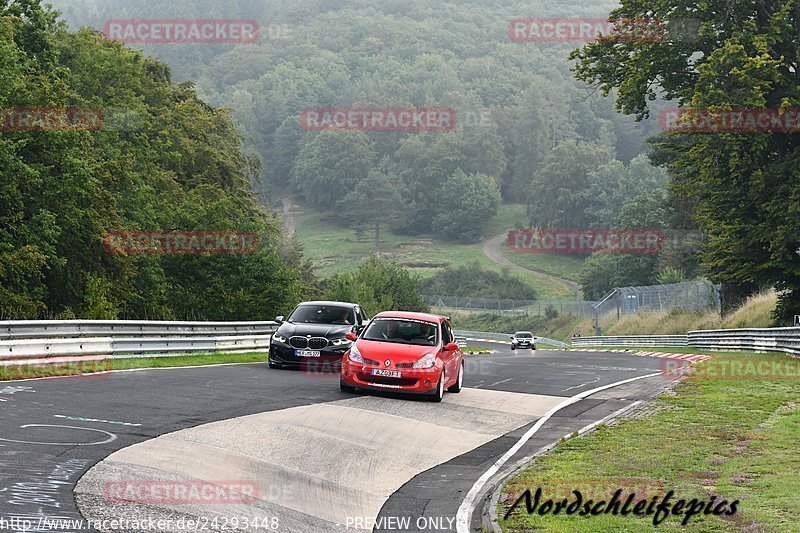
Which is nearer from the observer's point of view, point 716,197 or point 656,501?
point 656,501

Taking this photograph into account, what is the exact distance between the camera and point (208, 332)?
2844cm

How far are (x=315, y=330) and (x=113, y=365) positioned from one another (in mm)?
4431

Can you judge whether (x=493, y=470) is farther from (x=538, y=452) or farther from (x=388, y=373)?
(x=388, y=373)

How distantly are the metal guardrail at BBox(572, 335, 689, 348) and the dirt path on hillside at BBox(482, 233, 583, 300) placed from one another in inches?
2508

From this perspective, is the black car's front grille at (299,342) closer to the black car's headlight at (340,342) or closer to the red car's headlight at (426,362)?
the black car's headlight at (340,342)

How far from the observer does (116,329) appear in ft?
76.2

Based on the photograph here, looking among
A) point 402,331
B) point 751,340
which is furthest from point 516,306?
point 402,331

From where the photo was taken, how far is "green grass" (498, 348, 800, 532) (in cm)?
855

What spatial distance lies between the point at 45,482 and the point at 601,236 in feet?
535

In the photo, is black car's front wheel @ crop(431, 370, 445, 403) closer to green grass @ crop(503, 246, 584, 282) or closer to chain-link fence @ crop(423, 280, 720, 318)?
chain-link fence @ crop(423, 280, 720, 318)

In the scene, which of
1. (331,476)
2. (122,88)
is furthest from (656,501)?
(122,88)

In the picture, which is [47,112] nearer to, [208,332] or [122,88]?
[208,332]

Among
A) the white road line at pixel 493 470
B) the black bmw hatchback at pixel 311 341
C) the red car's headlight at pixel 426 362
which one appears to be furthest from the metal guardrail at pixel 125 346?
the white road line at pixel 493 470

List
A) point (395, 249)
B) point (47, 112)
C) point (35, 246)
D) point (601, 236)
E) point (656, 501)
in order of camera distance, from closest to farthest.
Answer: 1. point (656, 501)
2. point (35, 246)
3. point (47, 112)
4. point (601, 236)
5. point (395, 249)
